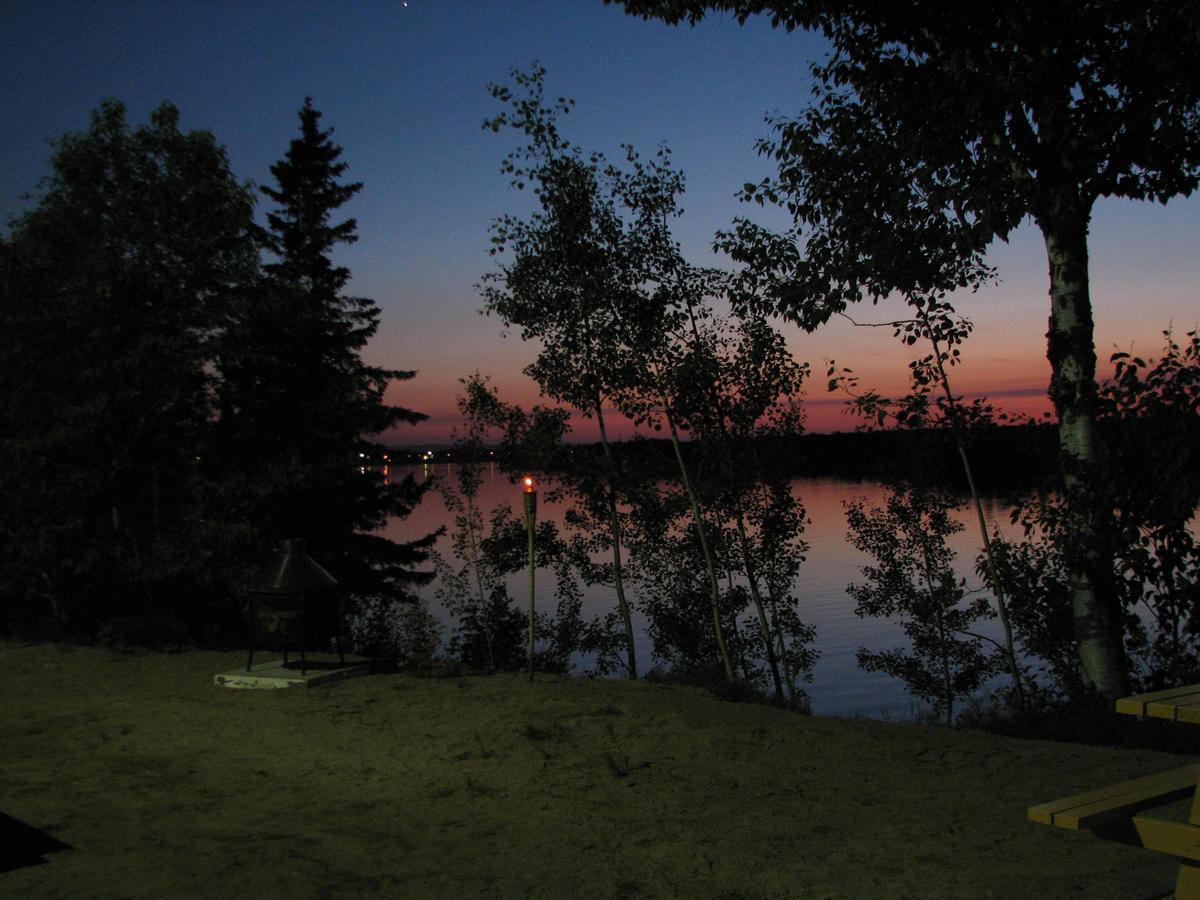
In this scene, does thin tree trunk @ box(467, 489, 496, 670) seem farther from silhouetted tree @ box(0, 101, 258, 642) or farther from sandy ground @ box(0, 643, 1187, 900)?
sandy ground @ box(0, 643, 1187, 900)

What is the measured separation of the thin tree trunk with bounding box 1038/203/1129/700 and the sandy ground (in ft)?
6.63

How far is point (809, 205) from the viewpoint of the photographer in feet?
31.1

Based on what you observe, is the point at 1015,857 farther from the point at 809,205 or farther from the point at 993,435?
the point at 993,435

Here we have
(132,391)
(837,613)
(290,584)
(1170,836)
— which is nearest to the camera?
(1170,836)

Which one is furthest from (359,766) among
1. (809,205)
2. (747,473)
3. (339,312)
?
(339,312)

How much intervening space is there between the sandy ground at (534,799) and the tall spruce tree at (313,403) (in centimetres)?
641

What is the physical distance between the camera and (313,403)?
61.0 ft

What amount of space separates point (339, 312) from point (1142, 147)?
20.9m

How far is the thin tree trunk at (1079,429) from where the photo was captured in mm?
8125

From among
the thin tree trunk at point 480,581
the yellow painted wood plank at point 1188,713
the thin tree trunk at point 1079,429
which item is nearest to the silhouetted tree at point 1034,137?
the thin tree trunk at point 1079,429

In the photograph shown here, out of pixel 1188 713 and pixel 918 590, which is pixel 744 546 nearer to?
pixel 918 590

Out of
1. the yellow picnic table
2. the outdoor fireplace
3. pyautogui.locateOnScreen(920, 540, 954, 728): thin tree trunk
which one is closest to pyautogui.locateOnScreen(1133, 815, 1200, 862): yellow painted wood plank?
the yellow picnic table

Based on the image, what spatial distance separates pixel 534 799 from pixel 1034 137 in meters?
6.84

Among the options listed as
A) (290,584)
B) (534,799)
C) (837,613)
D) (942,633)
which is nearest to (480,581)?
(942,633)
